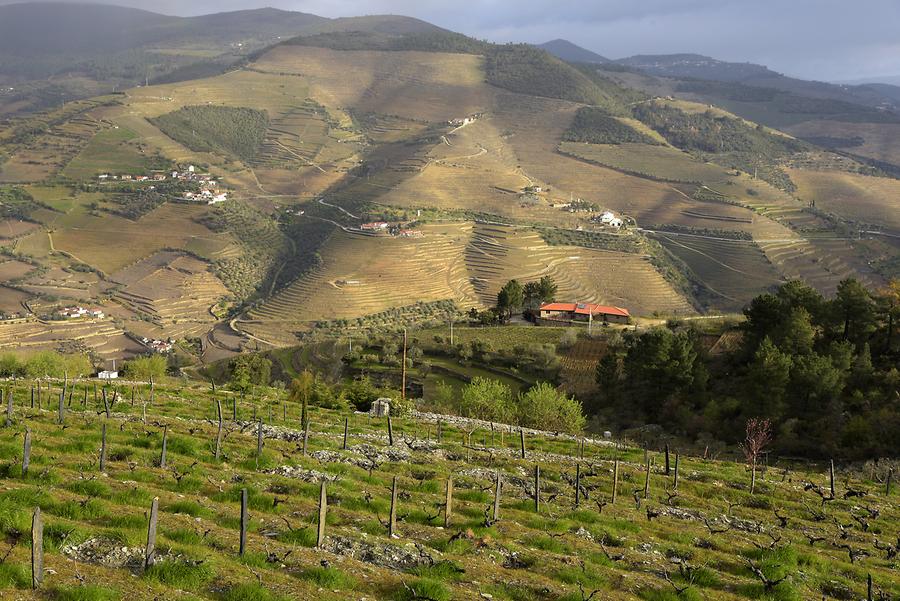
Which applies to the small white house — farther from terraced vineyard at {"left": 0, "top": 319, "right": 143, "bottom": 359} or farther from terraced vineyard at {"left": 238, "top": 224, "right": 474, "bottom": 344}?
terraced vineyard at {"left": 0, "top": 319, "right": 143, "bottom": 359}

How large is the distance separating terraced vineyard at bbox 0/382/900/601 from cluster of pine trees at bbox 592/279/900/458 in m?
11.1

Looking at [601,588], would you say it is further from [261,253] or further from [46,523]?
[261,253]

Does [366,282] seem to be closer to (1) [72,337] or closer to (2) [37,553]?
(1) [72,337]

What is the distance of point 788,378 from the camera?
120 ft

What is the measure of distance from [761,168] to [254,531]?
206 m

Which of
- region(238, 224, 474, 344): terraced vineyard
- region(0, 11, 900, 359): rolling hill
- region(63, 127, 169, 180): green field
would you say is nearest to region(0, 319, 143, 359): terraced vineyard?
region(0, 11, 900, 359): rolling hill

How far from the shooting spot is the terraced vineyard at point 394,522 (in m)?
9.81

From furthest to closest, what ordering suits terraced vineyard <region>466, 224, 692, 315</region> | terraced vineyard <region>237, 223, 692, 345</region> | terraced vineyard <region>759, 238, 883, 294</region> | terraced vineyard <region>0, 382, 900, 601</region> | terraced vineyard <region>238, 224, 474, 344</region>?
terraced vineyard <region>759, 238, 883, 294</region>
terraced vineyard <region>466, 224, 692, 315</region>
terraced vineyard <region>237, 223, 692, 345</region>
terraced vineyard <region>238, 224, 474, 344</region>
terraced vineyard <region>0, 382, 900, 601</region>

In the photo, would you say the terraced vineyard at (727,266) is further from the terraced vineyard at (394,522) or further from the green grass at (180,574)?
the green grass at (180,574)

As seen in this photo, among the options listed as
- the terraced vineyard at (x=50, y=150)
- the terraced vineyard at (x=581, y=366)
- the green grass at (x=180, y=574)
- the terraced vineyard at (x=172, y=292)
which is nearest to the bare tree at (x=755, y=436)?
the terraced vineyard at (x=581, y=366)

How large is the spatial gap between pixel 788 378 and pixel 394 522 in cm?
2974

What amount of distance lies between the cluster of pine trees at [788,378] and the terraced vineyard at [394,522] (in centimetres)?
1106

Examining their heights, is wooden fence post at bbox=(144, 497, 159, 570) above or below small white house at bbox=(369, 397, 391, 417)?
above

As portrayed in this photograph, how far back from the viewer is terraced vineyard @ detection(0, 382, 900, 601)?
32.2 feet
